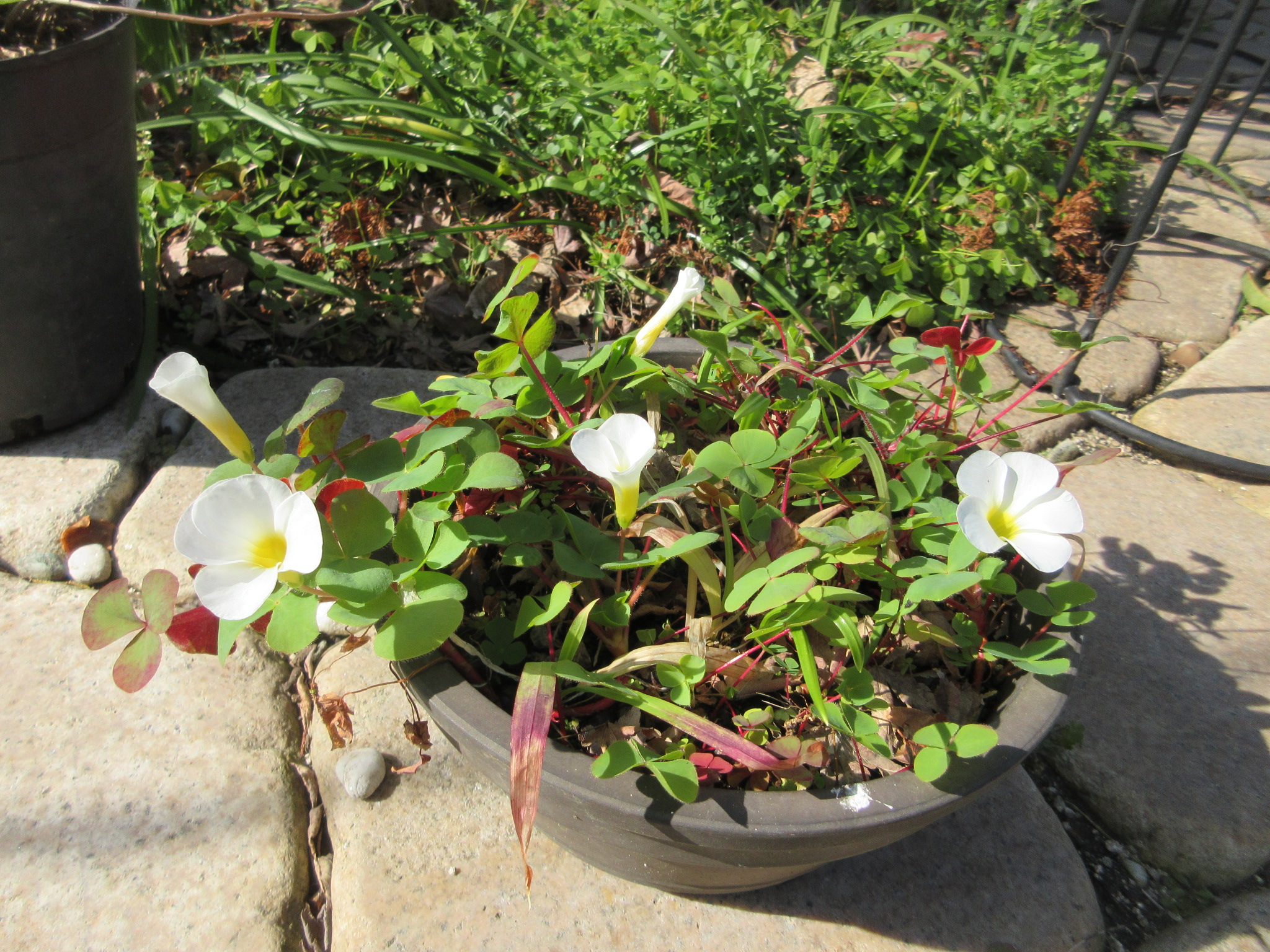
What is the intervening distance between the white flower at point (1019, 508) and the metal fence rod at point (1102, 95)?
5.51ft

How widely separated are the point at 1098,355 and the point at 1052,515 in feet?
4.66

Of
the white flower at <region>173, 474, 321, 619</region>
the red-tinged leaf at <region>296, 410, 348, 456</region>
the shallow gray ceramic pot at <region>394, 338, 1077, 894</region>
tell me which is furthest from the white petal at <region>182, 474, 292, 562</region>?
the shallow gray ceramic pot at <region>394, 338, 1077, 894</region>

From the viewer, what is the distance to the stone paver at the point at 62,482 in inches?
60.9

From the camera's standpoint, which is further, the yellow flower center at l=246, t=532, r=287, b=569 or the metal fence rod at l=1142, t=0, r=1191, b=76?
the metal fence rod at l=1142, t=0, r=1191, b=76

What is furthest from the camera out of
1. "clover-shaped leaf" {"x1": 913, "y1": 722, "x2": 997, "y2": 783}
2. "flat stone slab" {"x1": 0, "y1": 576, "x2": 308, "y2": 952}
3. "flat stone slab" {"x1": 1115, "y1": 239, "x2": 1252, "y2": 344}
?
"flat stone slab" {"x1": 1115, "y1": 239, "x2": 1252, "y2": 344}

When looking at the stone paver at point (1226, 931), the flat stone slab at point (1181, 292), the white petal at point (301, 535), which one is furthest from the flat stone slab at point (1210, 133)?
the white petal at point (301, 535)

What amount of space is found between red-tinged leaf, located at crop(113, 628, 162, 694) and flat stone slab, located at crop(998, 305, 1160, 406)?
185cm

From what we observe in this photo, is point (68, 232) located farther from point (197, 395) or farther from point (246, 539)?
point (246, 539)

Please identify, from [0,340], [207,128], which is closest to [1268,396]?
[207,128]

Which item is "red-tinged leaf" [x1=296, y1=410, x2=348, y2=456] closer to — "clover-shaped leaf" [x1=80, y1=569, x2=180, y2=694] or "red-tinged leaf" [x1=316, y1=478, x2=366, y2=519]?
"red-tinged leaf" [x1=316, y1=478, x2=366, y2=519]

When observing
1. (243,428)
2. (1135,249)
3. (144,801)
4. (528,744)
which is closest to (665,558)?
(528,744)

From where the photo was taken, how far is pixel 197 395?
879 mm

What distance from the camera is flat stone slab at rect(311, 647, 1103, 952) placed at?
1.11m

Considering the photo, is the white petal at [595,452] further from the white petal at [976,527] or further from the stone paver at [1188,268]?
the stone paver at [1188,268]
